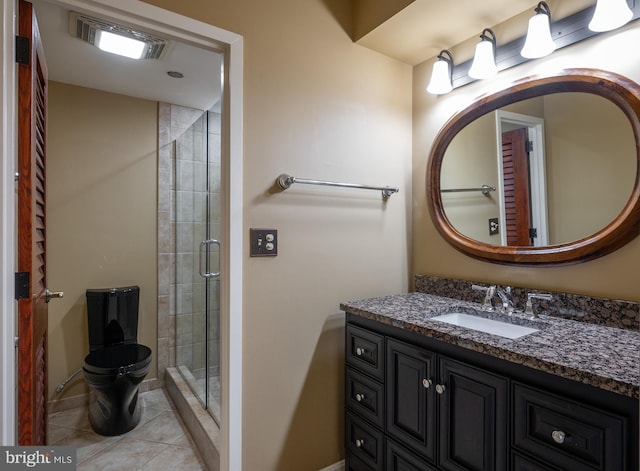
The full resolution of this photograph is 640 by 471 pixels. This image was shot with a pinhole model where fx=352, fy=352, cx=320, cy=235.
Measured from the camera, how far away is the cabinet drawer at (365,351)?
1.48 metres

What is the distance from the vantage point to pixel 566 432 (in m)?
0.92

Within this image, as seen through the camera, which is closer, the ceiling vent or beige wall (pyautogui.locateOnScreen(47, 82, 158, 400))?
the ceiling vent

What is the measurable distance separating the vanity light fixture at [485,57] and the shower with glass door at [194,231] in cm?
176

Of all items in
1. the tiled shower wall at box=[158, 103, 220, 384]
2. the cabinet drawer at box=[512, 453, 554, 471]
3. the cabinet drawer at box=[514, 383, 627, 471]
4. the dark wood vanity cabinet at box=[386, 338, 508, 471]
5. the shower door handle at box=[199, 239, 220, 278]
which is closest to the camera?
the cabinet drawer at box=[514, 383, 627, 471]

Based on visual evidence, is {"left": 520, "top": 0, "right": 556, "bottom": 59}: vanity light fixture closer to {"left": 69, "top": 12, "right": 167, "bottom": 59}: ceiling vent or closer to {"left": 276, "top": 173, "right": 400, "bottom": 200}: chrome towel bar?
{"left": 276, "top": 173, "right": 400, "bottom": 200}: chrome towel bar

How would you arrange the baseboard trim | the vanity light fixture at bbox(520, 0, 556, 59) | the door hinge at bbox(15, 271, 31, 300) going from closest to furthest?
1. the door hinge at bbox(15, 271, 31, 300)
2. the vanity light fixture at bbox(520, 0, 556, 59)
3. the baseboard trim

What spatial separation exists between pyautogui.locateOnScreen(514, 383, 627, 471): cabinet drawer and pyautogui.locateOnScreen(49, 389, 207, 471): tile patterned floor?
1.66 m

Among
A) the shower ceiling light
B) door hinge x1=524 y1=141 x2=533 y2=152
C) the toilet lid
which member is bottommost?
the toilet lid

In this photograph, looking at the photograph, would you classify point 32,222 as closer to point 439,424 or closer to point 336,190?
point 336,190

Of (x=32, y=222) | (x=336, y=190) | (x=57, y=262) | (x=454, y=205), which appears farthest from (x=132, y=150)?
(x=454, y=205)

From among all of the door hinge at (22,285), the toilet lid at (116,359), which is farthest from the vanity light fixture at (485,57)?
the toilet lid at (116,359)

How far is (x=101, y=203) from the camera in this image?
2.57 metres

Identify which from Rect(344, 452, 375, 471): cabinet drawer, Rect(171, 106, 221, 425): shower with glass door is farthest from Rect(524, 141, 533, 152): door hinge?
Rect(171, 106, 221, 425): shower with glass door

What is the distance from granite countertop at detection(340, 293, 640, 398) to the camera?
881 millimetres
